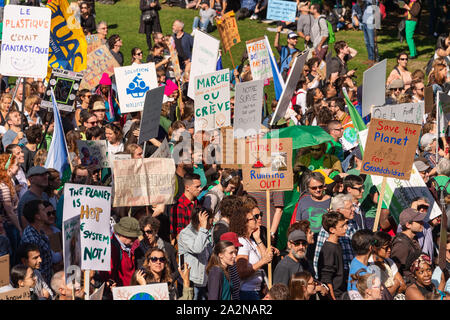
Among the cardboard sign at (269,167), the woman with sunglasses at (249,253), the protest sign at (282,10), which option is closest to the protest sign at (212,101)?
the cardboard sign at (269,167)

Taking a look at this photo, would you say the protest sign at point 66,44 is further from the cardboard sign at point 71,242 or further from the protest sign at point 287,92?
the cardboard sign at point 71,242

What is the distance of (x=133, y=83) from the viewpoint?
43.5 ft

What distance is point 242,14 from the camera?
26531 millimetres

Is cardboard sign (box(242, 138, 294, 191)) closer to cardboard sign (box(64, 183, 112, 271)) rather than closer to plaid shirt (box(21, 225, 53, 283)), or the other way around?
cardboard sign (box(64, 183, 112, 271))

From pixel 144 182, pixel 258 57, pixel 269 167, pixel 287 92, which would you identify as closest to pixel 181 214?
pixel 144 182

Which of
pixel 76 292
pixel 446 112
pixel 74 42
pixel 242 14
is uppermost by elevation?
pixel 242 14

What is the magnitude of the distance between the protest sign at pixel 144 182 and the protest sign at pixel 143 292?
2318 mm

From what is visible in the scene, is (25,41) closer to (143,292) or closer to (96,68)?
(96,68)

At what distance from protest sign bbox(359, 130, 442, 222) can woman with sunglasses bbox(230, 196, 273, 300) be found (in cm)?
187

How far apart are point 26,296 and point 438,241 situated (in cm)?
492

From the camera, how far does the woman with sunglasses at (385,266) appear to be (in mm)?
8047
